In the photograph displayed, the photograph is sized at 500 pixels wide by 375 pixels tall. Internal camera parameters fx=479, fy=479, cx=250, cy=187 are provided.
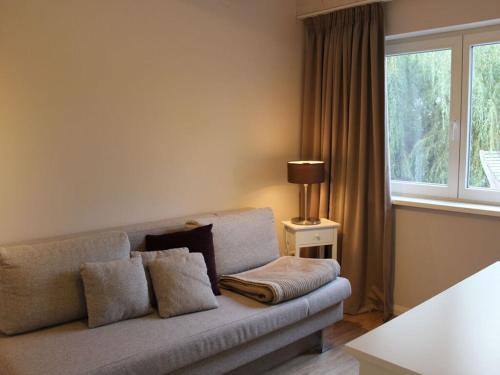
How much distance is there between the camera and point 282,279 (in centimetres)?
285

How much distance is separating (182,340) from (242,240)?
110cm

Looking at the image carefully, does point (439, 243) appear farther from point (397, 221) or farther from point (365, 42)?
point (365, 42)

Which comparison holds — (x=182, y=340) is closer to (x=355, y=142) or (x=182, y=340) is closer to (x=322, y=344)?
(x=322, y=344)

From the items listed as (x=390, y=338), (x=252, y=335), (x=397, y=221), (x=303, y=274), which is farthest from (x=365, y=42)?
(x=390, y=338)

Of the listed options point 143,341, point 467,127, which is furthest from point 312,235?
point 143,341

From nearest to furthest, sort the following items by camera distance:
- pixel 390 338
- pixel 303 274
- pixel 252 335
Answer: pixel 390 338 → pixel 252 335 → pixel 303 274

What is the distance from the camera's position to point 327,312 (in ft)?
10.0

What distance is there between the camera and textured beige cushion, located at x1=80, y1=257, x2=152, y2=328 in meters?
2.37

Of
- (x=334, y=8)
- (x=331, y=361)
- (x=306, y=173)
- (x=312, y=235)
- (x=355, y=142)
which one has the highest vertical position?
(x=334, y=8)

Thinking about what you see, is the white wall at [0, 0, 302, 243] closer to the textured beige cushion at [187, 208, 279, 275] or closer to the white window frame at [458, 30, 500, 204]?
the textured beige cushion at [187, 208, 279, 275]

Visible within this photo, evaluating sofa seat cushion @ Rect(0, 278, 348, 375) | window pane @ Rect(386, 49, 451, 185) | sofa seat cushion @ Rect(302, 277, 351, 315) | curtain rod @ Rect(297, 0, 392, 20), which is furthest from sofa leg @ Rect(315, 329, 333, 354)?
curtain rod @ Rect(297, 0, 392, 20)

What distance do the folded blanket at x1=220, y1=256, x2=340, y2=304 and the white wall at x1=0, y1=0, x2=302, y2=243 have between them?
705mm

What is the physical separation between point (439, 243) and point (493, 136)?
848 mm

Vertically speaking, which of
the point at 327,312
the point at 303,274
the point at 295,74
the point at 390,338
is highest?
the point at 295,74
